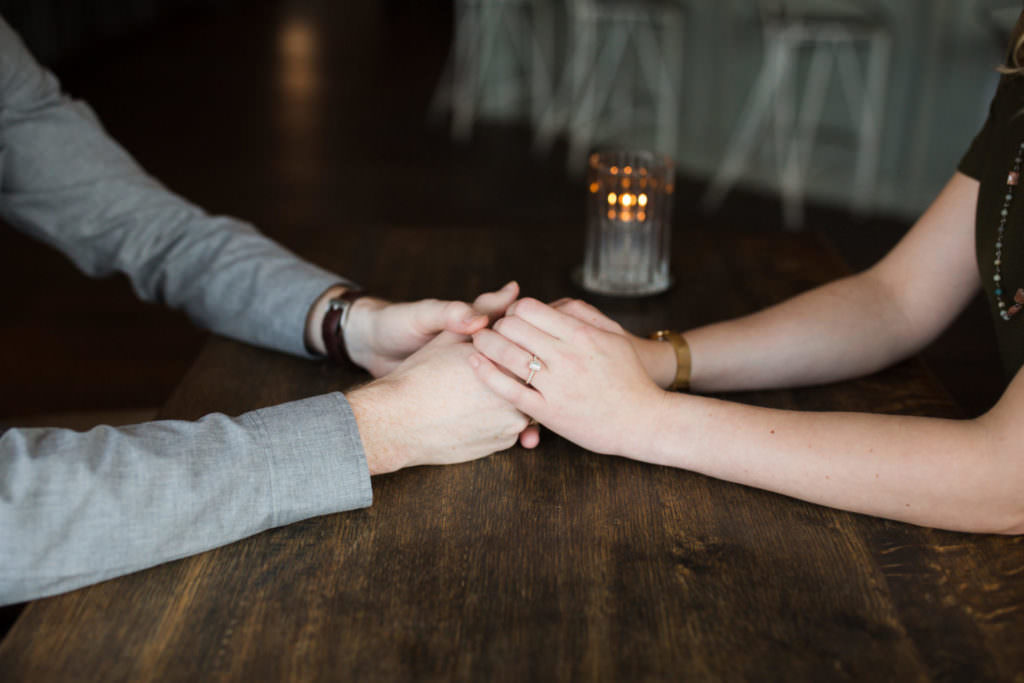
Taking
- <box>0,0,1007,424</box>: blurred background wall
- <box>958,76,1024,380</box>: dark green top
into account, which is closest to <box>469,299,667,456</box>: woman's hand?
<box>958,76,1024,380</box>: dark green top

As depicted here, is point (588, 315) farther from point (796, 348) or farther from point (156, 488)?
point (156, 488)

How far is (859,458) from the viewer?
2.96ft

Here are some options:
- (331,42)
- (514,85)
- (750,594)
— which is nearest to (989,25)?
(514,85)

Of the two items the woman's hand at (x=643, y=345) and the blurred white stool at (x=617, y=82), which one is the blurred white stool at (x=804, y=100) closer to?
the blurred white stool at (x=617, y=82)

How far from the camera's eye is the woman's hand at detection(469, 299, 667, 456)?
0.96m

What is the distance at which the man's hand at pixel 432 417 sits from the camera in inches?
37.3

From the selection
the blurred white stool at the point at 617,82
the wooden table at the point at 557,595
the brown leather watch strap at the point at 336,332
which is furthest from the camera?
the blurred white stool at the point at 617,82

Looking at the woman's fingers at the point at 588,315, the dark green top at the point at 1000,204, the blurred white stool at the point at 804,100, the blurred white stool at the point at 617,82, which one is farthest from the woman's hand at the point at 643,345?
the blurred white stool at the point at 617,82

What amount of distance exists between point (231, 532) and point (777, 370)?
65cm

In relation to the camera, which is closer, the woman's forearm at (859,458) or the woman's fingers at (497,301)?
the woman's forearm at (859,458)

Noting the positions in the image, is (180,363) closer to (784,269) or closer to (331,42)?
(784,269)

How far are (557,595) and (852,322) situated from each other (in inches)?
24.0

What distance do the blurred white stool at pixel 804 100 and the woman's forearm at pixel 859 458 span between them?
304 centimetres

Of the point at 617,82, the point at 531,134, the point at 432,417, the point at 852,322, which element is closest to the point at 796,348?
the point at 852,322
